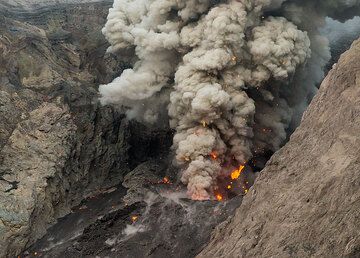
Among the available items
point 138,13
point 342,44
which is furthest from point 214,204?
point 342,44

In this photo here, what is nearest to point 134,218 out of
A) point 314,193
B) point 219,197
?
point 219,197

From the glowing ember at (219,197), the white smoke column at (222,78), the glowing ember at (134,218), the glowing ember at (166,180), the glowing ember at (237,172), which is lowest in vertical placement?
the glowing ember at (166,180)

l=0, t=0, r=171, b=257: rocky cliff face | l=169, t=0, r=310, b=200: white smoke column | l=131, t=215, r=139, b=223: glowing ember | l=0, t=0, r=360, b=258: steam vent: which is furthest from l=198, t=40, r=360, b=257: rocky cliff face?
l=0, t=0, r=171, b=257: rocky cliff face

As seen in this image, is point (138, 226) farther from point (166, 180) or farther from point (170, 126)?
point (170, 126)

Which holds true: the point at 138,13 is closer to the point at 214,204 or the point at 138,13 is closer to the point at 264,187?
the point at 214,204

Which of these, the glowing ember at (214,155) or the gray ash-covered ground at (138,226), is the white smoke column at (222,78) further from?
the gray ash-covered ground at (138,226)

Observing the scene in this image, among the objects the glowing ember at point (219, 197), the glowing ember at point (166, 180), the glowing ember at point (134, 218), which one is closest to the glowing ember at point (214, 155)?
the glowing ember at point (219, 197)

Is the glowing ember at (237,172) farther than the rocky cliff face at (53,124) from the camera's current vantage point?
Yes
